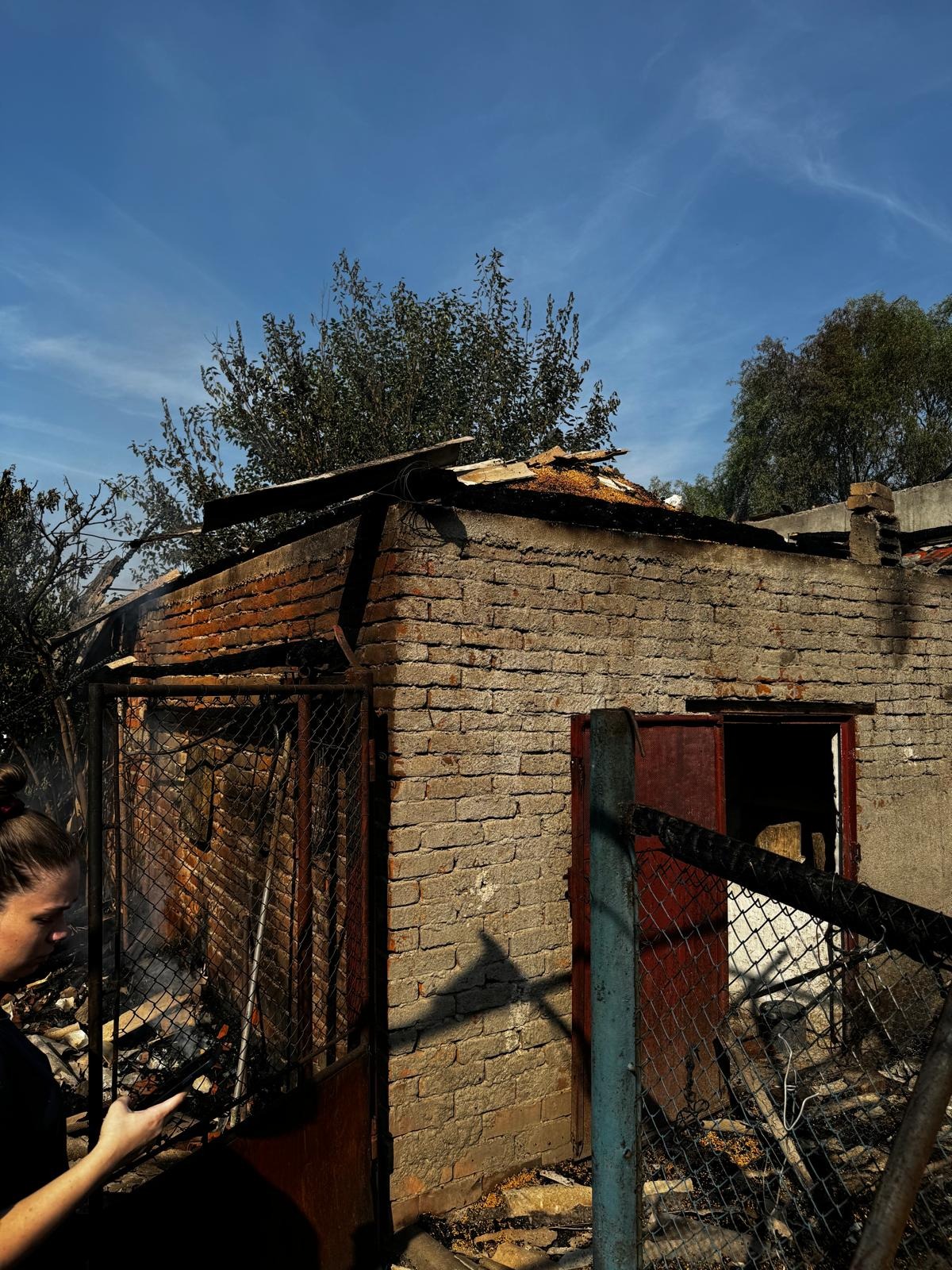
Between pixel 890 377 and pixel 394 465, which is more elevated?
pixel 890 377

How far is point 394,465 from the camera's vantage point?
12.0ft

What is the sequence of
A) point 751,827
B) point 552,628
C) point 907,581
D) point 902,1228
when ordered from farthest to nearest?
point 751,827 < point 907,581 < point 552,628 < point 902,1228

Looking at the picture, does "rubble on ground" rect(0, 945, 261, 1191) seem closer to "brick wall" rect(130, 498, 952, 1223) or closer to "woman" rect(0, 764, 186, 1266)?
"brick wall" rect(130, 498, 952, 1223)

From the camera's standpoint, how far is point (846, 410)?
965 inches

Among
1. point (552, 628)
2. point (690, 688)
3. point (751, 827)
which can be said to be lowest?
point (751, 827)

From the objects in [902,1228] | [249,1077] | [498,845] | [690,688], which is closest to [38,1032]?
[249,1077]

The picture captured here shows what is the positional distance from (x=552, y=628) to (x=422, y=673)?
0.84m

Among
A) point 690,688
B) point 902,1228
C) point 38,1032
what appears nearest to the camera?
point 902,1228

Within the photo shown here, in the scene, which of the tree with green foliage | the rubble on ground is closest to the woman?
the rubble on ground

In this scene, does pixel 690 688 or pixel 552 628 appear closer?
pixel 552 628

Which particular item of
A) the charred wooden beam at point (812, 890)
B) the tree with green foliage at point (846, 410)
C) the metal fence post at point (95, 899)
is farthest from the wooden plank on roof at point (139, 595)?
the tree with green foliage at point (846, 410)

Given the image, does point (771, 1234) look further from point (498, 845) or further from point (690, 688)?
point (690, 688)

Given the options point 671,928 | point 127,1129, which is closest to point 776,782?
point 671,928

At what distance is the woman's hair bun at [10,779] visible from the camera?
1922 mm
